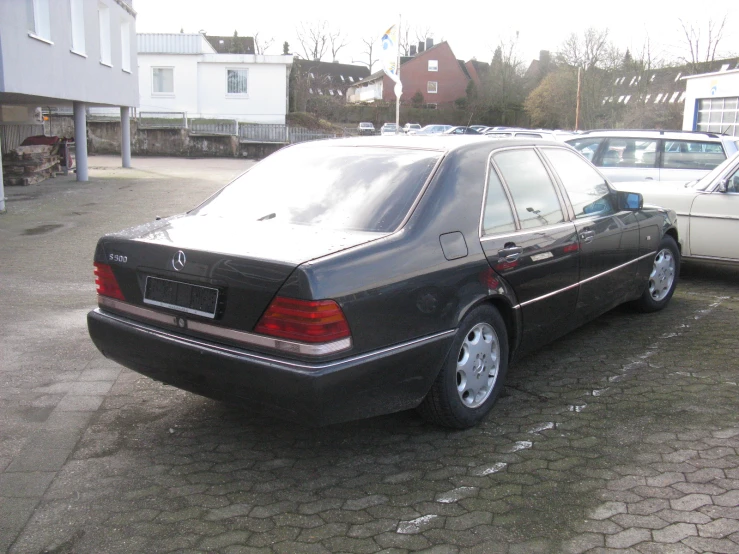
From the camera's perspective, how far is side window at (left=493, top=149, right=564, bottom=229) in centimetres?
462

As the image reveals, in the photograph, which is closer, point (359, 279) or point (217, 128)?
point (359, 279)

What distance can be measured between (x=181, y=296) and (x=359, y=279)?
0.96 metres

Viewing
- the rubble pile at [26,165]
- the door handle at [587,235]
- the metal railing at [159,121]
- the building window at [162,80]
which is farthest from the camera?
the building window at [162,80]

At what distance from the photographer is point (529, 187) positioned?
15.7 feet

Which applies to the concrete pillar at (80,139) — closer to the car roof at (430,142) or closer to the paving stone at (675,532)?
the car roof at (430,142)

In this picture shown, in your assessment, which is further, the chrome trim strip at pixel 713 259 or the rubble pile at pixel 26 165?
the rubble pile at pixel 26 165

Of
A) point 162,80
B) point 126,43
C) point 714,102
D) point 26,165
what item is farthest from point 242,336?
point 162,80

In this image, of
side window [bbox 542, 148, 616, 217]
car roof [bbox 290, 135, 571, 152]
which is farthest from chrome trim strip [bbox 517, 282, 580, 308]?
car roof [bbox 290, 135, 571, 152]

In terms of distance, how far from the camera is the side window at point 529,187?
15.1 ft

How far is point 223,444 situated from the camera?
404cm

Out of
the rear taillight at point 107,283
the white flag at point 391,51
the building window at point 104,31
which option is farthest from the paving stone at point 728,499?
the building window at point 104,31

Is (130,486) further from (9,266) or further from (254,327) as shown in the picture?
(9,266)

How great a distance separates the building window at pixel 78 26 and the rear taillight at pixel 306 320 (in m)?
17.4

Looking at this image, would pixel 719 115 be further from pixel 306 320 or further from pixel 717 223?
pixel 306 320
